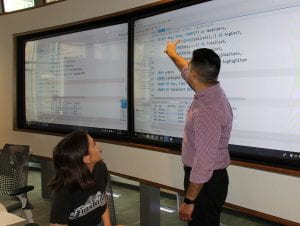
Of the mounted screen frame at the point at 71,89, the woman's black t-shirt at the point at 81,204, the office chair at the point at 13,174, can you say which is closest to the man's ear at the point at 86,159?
the woman's black t-shirt at the point at 81,204

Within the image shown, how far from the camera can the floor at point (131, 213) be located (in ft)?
11.4

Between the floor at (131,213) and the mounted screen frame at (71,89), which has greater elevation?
the mounted screen frame at (71,89)

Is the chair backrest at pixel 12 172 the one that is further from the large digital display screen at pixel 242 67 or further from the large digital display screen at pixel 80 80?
the large digital display screen at pixel 242 67

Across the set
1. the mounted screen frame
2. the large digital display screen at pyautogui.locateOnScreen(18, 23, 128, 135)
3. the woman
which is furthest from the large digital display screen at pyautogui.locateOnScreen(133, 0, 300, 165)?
the woman

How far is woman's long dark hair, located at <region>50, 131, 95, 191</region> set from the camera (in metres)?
1.77

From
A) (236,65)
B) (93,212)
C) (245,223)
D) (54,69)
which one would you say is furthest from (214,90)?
(54,69)

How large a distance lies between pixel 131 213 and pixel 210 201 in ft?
6.82

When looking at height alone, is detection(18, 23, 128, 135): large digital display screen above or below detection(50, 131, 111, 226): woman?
above

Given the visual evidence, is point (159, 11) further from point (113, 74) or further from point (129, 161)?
point (129, 161)

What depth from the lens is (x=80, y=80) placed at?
3420 mm

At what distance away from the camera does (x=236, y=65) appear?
216 cm

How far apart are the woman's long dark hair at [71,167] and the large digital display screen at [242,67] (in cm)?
94

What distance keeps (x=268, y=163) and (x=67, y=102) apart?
2208 millimetres

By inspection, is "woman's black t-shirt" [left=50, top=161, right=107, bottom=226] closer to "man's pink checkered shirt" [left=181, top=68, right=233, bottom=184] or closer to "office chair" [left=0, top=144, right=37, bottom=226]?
"man's pink checkered shirt" [left=181, top=68, right=233, bottom=184]
